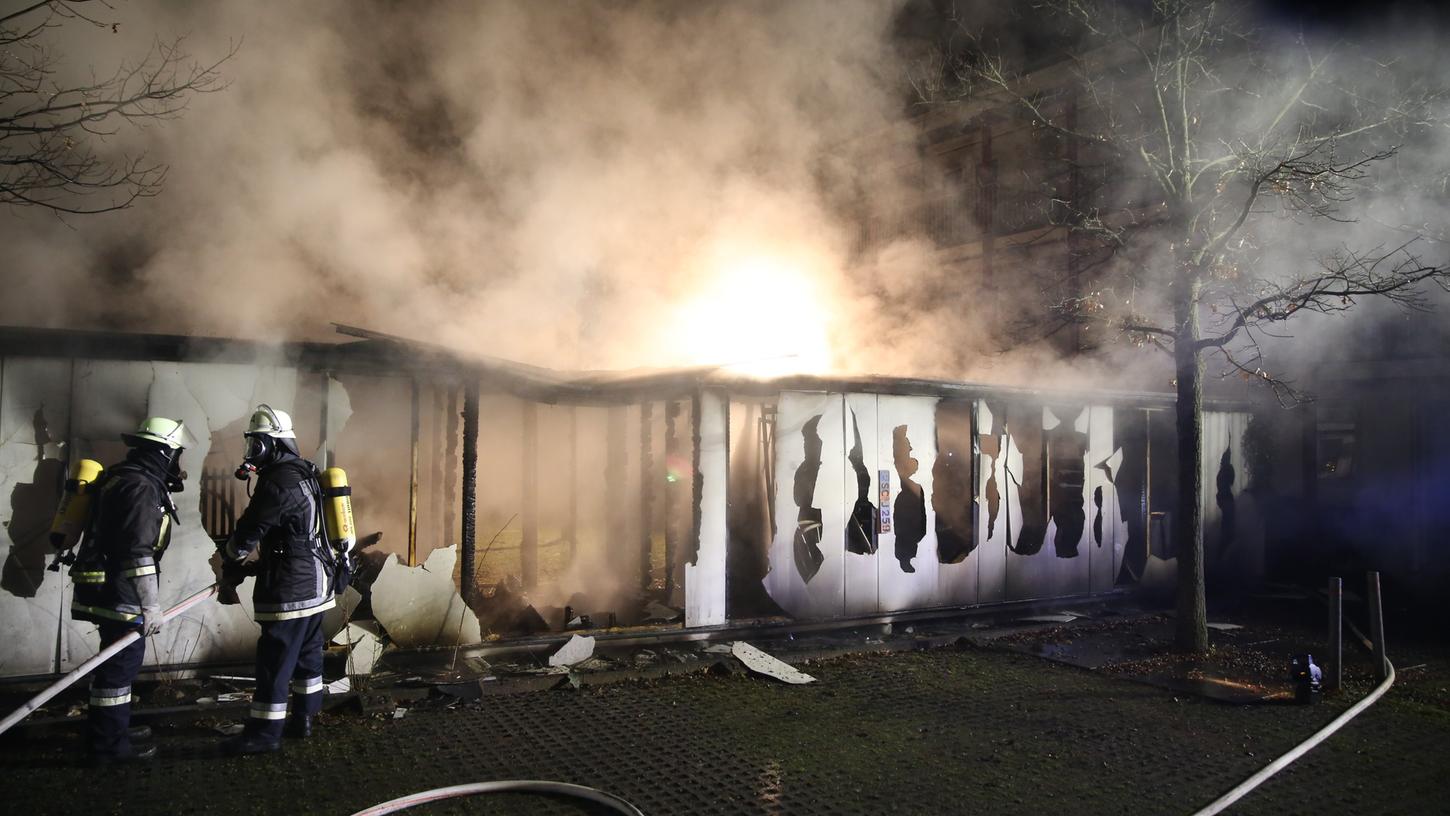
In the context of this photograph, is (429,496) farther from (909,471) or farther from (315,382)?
(909,471)

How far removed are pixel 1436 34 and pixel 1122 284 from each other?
197 inches

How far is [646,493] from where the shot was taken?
10984mm

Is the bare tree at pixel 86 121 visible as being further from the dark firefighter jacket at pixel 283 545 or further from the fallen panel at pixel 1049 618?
the fallen panel at pixel 1049 618

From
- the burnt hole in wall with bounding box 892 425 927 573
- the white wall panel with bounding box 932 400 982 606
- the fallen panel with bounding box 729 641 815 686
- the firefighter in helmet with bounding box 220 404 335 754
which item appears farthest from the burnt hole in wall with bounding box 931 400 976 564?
the firefighter in helmet with bounding box 220 404 335 754

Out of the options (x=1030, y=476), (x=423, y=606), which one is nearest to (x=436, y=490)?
(x=423, y=606)

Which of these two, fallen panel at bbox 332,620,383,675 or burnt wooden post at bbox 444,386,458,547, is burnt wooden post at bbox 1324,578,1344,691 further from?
burnt wooden post at bbox 444,386,458,547

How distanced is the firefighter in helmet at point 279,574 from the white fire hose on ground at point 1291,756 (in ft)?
17.2

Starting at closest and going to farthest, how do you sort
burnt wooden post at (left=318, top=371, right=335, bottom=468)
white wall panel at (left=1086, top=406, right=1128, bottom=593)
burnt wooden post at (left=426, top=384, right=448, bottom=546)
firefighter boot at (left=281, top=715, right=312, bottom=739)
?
firefighter boot at (left=281, top=715, right=312, bottom=739) → burnt wooden post at (left=318, top=371, right=335, bottom=468) → white wall panel at (left=1086, top=406, right=1128, bottom=593) → burnt wooden post at (left=426, top=384, right=448, bottom=546)

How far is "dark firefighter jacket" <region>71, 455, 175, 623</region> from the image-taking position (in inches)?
185

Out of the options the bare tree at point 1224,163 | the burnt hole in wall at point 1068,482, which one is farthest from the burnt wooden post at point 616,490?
the bare tree at point 1224,163

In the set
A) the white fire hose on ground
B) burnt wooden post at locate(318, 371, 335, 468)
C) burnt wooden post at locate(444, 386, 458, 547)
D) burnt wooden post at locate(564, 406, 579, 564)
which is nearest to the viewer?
the white fire hose on ground

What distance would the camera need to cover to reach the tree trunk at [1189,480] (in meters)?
8.11

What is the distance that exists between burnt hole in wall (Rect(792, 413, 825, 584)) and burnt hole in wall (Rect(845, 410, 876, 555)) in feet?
1.59

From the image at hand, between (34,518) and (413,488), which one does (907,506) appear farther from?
(34,518)
